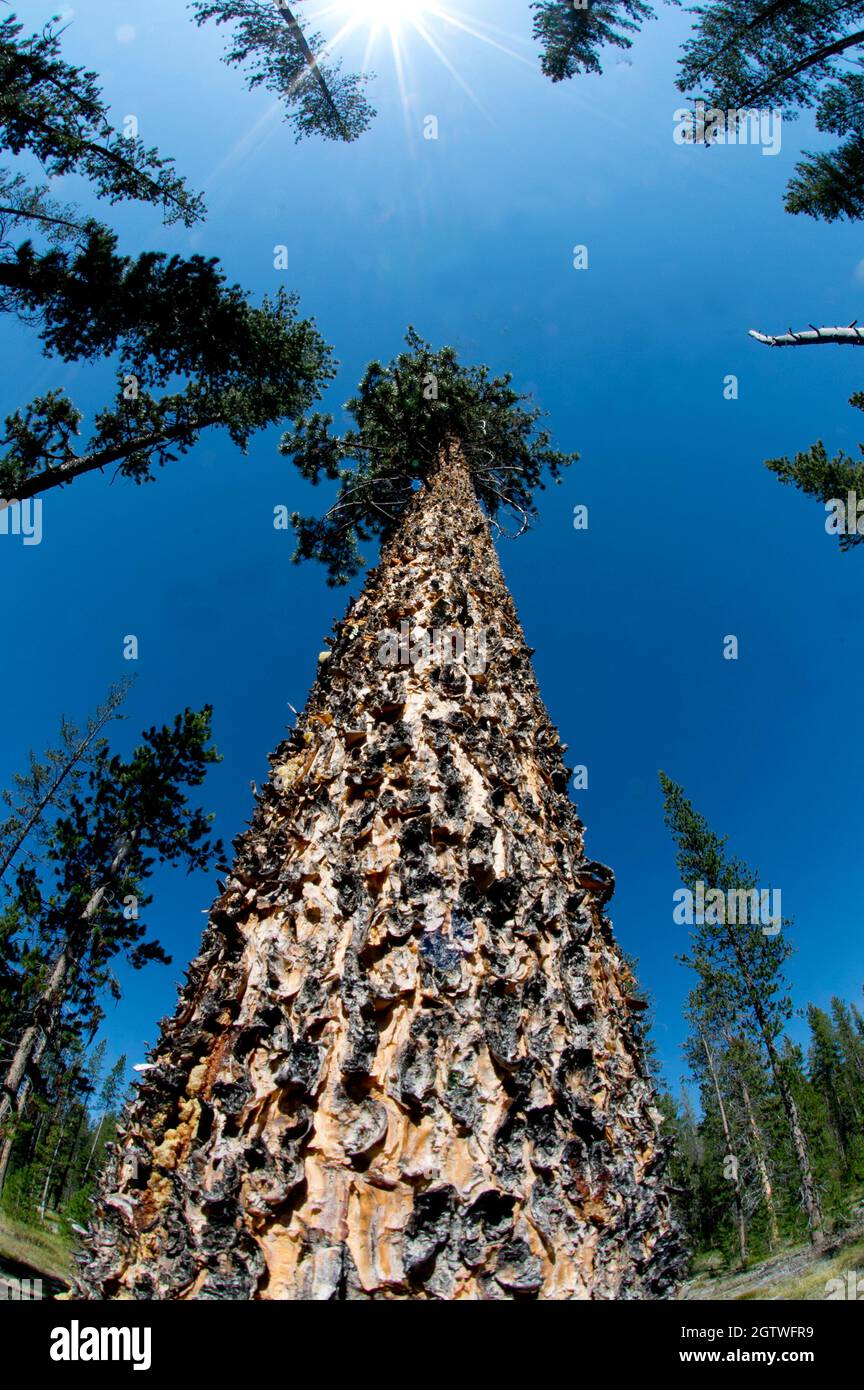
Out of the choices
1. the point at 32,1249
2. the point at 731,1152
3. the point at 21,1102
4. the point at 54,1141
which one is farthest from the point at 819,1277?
the point at 54,1141

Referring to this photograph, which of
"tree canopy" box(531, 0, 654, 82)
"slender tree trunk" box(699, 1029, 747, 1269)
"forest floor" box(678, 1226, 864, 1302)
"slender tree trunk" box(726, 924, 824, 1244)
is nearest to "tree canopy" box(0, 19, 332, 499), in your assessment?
"tree canopy" box(531, 0, 654, 82)

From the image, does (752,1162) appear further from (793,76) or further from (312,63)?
(312,63)

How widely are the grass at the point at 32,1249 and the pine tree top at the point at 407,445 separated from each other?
61.9 ft

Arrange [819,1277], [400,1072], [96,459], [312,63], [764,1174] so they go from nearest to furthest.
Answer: [400,1072], [96,459], [312,63], [819,1277], [764,1174]

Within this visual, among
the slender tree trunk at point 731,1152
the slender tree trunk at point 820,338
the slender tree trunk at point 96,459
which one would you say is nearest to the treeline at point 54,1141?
the slender tree trunk at point 96,459

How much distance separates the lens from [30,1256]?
52.3ft

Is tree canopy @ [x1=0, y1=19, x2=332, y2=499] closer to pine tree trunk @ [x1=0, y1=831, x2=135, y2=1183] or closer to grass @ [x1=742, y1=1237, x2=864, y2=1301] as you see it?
pine tree trunk @ [x1=0, y1=831, x2=135, y2=1183]

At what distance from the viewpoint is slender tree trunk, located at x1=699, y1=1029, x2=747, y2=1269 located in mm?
24203

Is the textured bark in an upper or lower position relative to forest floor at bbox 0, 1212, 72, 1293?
upper

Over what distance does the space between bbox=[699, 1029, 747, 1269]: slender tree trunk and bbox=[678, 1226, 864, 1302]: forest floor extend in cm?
569

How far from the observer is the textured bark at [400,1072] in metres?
1.33

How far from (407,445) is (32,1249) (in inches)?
1011

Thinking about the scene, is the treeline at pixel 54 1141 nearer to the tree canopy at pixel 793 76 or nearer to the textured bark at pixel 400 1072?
the textured bark at pixel 400 1072

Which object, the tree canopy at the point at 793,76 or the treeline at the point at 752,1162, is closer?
the tree canopy at the point at 793,76
